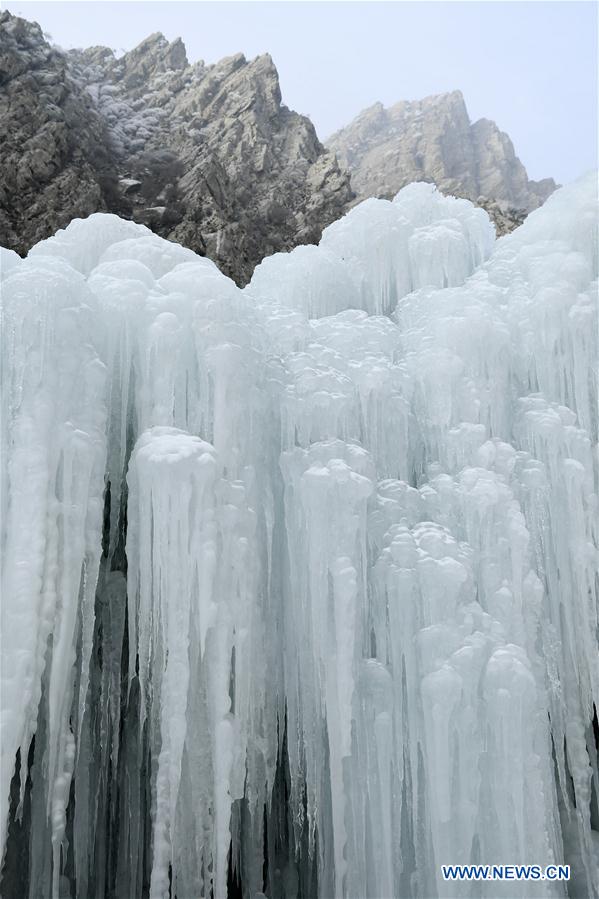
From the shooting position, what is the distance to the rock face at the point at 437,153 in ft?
91.5

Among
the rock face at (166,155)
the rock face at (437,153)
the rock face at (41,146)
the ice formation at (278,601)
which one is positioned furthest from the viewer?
the rock face at (437,153)

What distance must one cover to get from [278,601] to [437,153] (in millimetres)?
27784

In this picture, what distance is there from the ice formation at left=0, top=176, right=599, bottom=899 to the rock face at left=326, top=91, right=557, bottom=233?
20.5 meters

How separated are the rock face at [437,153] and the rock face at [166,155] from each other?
28.2ft

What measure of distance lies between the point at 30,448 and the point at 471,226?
524 cm

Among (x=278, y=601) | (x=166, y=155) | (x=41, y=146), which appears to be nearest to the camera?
(x=278, y=601)

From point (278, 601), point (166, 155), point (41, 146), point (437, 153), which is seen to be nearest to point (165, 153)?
point (166, 155)

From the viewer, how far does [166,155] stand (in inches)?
590

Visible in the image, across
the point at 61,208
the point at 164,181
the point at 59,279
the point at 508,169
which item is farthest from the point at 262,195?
the point at 508,169

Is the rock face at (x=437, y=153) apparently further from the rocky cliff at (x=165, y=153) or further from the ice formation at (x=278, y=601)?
the ice formation at (x=278, y=601)

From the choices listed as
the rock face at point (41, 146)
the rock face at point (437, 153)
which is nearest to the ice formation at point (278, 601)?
the rock face at point (41, 146)

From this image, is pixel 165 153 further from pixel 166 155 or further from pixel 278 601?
pixel 278 601

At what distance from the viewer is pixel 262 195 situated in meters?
14.7

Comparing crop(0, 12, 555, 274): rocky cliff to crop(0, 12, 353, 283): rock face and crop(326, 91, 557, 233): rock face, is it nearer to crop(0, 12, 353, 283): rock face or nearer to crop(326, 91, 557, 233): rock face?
crop(0, 12, 353, 283): rock face
